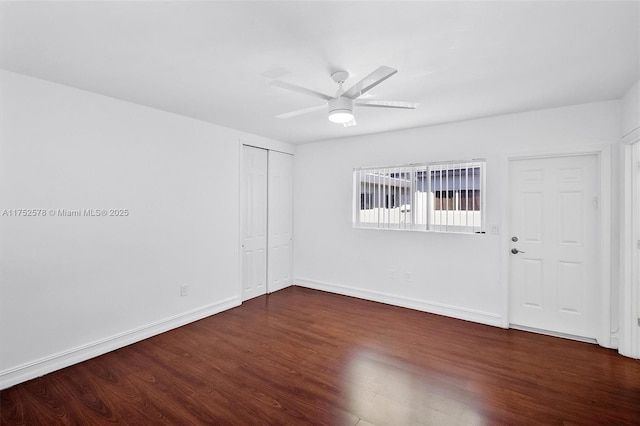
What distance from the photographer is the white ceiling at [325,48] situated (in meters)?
1.66

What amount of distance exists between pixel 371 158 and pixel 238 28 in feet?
9.88

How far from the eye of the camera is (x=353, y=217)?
4.74 meters

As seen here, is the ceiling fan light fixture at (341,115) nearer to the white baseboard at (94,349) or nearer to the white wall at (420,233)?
the white wall at (420,233)

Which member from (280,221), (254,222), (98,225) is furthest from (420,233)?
(98,225)

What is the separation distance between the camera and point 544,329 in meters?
3.41

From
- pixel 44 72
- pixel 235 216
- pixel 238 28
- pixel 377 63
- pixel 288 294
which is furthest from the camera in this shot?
pixel 288 294

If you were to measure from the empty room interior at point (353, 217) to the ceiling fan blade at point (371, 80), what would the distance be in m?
0.01

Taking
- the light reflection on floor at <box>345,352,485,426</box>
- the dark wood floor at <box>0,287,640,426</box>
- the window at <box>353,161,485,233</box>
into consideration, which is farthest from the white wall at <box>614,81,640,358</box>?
the light reflection on floor at <box>345,352,485,426</box>

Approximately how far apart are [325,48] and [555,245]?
3245mm

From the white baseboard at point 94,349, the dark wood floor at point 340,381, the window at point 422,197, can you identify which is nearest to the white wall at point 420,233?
the window at point 422,197

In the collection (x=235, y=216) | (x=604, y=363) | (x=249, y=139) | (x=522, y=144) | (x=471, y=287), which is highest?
(x=249, y=139)

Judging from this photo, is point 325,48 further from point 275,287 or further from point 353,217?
point 275,287

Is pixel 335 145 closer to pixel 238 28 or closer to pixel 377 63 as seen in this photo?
pixel 377 63

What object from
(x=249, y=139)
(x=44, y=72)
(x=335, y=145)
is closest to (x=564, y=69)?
(x=335, y=145)
